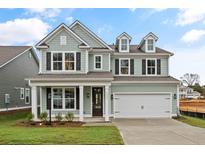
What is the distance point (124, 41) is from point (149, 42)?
2.08m

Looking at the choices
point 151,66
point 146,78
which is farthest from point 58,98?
point 151,66

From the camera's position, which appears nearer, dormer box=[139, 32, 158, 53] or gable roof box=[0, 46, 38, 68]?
dormer box=[139, 32, 158, 53]

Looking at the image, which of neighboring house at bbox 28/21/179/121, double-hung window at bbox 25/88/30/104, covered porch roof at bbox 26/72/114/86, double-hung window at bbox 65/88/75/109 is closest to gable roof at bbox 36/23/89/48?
neighboring house at bbox 28/21/179/121

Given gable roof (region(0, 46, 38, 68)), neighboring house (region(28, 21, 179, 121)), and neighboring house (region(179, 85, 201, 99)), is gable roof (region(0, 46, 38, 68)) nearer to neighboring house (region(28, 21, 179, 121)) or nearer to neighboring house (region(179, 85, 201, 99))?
neighboring house (region(28, 21, 179, 121))

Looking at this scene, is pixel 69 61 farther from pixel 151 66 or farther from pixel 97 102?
pixel 151 66

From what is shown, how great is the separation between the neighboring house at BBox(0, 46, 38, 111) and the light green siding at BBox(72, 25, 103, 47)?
23.0ft

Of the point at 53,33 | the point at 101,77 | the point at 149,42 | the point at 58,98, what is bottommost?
the point at 58,98

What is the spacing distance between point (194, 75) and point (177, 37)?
3171 inches

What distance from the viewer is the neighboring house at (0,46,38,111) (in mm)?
29453

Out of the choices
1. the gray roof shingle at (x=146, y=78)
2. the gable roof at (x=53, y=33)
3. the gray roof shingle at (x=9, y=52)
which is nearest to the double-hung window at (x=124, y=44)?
the gray roof shingle at (x=146, y=78)

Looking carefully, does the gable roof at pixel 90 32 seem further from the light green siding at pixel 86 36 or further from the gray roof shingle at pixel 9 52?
the gray roof shingle at pixel 9 52

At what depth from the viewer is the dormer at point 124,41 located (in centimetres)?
2876

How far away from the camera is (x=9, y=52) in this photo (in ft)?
107
